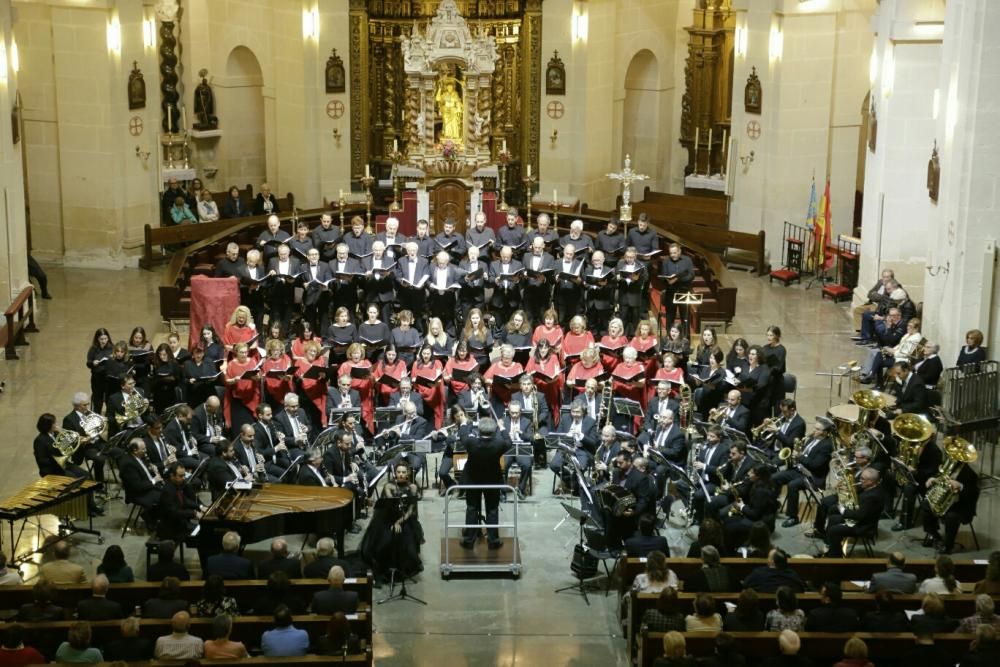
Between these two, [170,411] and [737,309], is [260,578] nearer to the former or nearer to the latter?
[170,411]

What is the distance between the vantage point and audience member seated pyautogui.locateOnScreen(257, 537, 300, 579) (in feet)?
49.5

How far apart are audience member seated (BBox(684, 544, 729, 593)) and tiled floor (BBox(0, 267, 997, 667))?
1158mm

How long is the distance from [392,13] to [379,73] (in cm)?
125

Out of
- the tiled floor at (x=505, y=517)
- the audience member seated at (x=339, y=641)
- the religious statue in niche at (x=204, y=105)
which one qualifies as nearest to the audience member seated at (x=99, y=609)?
the audience member seated at (x=339, y=641)

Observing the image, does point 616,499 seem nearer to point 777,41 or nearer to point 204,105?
point 777,41

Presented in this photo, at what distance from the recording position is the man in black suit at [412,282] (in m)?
23.6

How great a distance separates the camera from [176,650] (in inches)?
511

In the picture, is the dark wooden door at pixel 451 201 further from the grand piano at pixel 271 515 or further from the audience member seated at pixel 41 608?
the audience member seated at pixel 41 608

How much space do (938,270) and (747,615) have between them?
394 inches

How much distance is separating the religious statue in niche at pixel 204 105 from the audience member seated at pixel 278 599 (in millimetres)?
19977

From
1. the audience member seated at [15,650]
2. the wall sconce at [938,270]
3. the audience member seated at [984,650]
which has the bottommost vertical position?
the audience member seated at [15,650]

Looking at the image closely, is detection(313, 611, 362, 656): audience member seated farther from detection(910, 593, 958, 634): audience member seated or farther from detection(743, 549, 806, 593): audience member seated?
detection(910, 593, 958, 634): audience member seated

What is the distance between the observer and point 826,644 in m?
13.2

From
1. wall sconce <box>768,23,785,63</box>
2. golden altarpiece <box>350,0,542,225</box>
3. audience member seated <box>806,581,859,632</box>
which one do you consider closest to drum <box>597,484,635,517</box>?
audience member seated <box>806,581,859,632</box>
